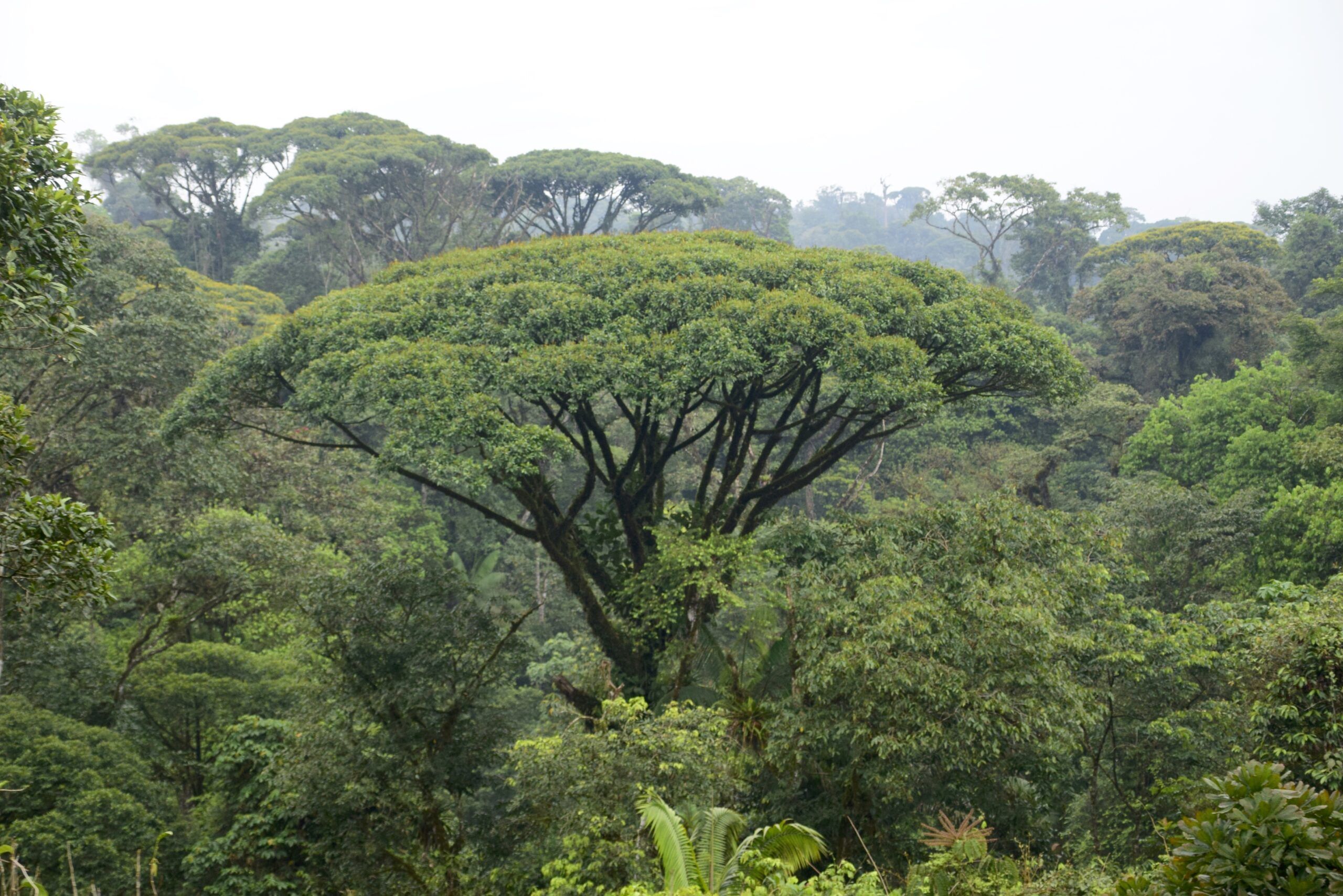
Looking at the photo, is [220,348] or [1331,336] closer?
[220,348]

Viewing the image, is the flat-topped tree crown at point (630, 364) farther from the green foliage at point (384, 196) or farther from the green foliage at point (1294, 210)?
the green foliage at point (1294, 210)

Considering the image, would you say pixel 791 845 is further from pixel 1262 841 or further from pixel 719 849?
pixel 1262 841

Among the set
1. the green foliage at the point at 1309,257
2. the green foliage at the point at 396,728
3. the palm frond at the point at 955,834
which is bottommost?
the green foliage at the point at 396,728

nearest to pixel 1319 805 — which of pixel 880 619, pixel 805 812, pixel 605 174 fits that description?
pixel 880 619

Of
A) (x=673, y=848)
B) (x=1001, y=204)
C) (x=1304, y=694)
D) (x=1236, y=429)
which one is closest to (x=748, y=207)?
(x=1001, y=204)

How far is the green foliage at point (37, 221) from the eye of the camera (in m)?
5.35

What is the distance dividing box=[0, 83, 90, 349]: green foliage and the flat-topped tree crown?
4.16 metres

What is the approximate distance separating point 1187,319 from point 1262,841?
1202 inches

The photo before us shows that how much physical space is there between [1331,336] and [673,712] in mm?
20767

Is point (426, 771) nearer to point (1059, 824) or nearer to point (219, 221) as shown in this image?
point (1059, 824)

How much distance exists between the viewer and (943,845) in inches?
285

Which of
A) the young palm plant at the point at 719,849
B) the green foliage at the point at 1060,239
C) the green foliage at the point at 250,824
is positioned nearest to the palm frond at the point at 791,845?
the young palm plant at the point at 719,849

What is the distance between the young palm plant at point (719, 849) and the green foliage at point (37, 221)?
5.74m

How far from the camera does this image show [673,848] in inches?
260
